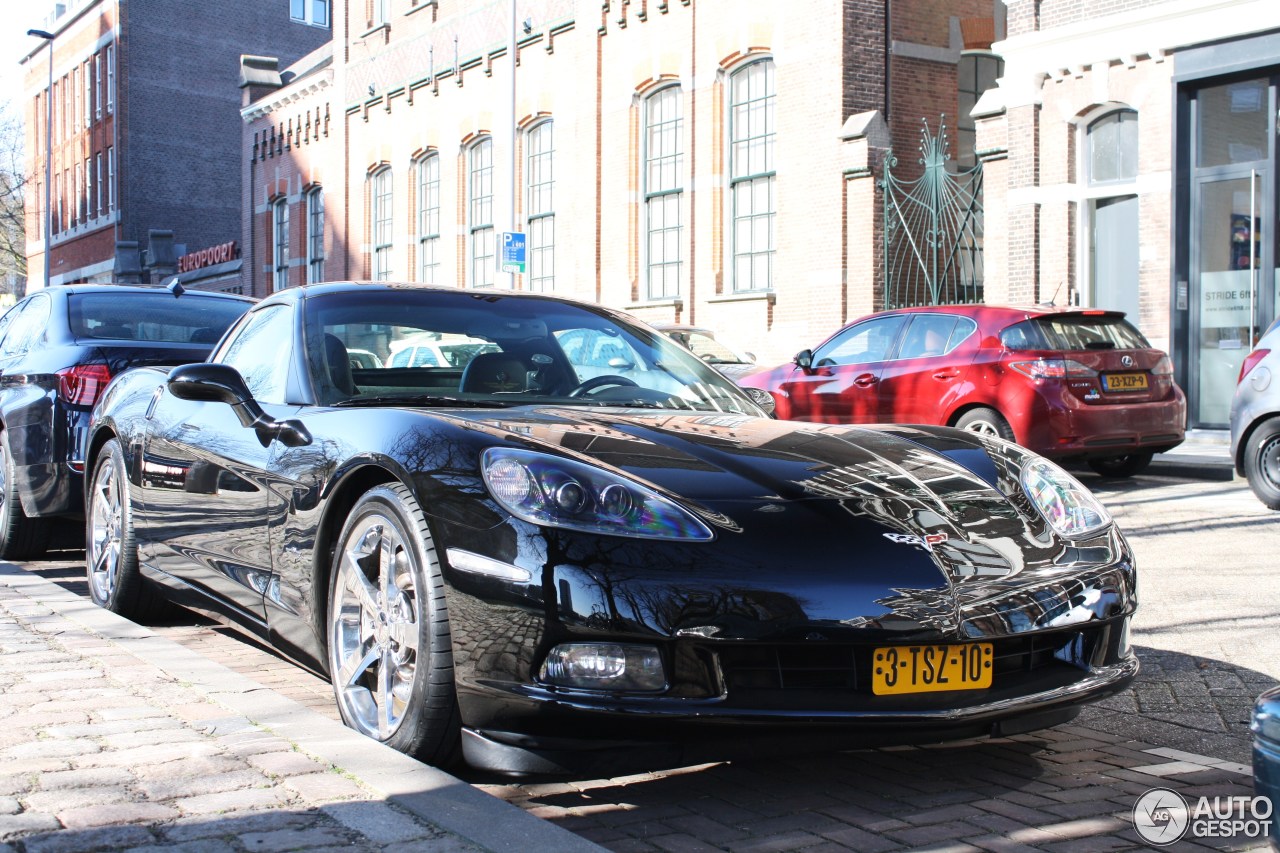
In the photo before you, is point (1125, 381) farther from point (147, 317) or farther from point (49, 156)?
point (49, 156)

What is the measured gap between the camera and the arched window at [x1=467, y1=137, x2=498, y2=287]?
29.1 metres

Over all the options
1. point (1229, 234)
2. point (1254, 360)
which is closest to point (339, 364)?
point (1254, 360)

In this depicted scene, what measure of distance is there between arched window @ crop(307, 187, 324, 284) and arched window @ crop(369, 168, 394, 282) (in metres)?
3.29

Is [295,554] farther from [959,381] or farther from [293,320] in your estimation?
[959,381]

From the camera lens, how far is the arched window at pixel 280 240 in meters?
38.4

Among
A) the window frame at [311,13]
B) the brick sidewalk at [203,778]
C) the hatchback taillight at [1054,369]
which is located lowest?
the brick sidewalk at [203,778]

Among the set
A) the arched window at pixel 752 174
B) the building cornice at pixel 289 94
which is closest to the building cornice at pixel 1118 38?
the arched window at pixel 752 174

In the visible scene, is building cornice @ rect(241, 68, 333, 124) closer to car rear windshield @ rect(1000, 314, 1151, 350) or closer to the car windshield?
car rear windshield @ rect(1000, 314, 1151, 350)

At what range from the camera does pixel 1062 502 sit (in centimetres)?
399

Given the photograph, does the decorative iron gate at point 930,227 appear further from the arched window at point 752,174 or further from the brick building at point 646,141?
the arched window at point 752,174

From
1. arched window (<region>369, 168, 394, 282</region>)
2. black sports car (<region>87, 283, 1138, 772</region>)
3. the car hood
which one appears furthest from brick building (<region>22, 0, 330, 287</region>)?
the car hood

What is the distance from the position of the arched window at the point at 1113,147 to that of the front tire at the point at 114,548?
13735 millimetres

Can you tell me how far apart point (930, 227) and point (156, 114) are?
Answer: 40.6m

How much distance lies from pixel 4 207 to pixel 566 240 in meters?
42.2
